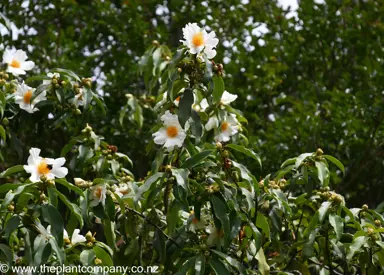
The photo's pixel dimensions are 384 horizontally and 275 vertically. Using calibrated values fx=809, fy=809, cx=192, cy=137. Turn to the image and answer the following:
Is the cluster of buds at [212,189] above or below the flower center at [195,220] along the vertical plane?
above

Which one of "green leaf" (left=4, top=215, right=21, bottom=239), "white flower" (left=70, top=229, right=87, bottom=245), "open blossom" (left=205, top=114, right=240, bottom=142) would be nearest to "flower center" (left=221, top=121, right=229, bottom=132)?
"open blossom" (left=205, top=114, right=240, bottom=142)

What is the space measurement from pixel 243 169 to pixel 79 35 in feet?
10.7

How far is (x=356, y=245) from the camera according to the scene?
8.78ft

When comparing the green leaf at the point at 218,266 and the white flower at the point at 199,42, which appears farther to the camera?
the white flower at the point at 199,42

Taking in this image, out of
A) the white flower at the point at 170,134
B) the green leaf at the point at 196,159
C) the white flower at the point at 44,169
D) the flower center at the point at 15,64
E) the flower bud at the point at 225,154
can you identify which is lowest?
the white flower at the point at 44,169

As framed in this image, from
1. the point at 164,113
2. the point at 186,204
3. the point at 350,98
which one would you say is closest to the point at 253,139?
the point at 350,98

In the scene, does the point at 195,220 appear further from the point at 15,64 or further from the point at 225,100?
the point at 15,64

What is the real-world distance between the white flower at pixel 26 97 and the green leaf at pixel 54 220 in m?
0.82

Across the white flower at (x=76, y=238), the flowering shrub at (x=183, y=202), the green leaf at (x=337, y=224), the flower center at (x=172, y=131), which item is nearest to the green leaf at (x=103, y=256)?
the flowering shrub at (x=183, y=202)

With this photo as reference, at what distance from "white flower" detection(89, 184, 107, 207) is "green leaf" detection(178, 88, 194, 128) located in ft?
1.09

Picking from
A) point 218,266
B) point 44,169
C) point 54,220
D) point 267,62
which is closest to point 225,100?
point 218,266

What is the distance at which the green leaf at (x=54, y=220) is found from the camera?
235 cm

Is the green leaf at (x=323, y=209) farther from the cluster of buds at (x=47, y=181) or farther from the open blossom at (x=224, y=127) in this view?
the cluster of buds at (x=47, y=181)

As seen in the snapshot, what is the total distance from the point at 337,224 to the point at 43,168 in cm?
98
